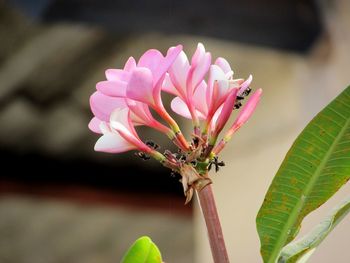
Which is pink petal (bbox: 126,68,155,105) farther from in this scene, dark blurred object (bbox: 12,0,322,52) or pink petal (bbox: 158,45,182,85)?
dark blurred object (bbox: 12,0,322,52)

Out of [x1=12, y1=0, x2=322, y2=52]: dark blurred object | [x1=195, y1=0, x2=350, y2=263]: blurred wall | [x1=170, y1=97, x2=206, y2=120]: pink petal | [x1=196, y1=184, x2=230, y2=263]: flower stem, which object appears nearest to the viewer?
[x1=196, y1=184, x2=230, y2=263]: flower stem

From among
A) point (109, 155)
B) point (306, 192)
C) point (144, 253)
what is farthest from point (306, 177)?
point (109, 155)

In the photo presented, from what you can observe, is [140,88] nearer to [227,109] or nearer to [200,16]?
[227,109]

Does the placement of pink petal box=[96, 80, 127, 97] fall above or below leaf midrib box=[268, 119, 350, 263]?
above

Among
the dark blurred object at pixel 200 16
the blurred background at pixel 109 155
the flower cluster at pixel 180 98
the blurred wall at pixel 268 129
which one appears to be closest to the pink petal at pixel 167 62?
the flower cluster at pixel 180 98

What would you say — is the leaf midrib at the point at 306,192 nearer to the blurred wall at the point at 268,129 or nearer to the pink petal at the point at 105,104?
the pink petal at the point at 105,104

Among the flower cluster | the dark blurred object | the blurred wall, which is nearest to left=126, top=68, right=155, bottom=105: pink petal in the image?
the flower cluster

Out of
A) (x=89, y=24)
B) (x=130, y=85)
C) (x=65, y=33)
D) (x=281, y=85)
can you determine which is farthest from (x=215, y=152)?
(x=281, y=85)
